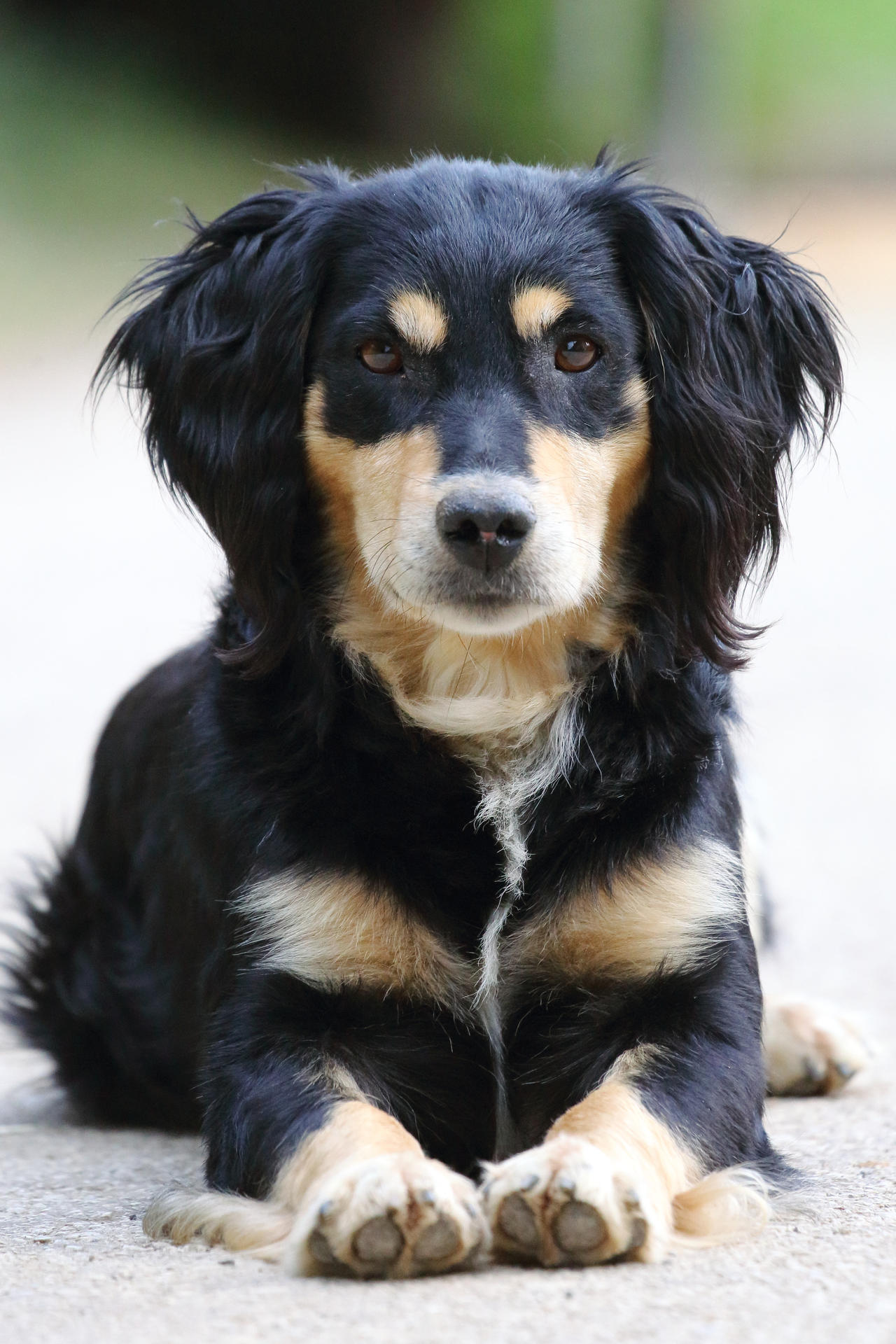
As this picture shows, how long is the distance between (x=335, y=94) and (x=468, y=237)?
18.2m

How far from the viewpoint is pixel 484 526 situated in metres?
2.85

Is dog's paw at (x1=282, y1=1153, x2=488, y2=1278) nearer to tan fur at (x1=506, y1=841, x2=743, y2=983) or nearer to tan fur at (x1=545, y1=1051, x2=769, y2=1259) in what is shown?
tan fur at (x1=545, y1=1051, x2=769, y2=1259)

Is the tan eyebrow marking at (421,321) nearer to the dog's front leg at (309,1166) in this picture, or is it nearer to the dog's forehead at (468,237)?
the dog's forehead at (468,237)

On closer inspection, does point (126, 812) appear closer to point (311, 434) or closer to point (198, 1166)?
point (198, 1166)

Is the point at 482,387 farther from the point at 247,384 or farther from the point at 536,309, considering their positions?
the point at 247,384

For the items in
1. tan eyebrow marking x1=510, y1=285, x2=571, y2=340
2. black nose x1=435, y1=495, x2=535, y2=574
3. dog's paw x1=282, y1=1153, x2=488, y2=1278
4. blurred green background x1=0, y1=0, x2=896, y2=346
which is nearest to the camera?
dog's paw x1=282, y1=1153, x2=488, y2=1278

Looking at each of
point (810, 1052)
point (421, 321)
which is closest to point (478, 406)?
point (421, 321)

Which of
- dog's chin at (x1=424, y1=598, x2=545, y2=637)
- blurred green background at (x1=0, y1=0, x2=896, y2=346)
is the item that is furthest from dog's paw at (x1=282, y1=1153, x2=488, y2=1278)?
blurred green background at (x1=0, y1=0, x2=896, y2=346)

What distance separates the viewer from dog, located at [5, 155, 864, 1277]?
2.91 meters

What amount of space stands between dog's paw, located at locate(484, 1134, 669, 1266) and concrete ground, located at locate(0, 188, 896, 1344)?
4 cm

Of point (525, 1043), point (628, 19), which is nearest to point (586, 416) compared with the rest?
point (525, 1043)

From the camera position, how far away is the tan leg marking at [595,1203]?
2371 millimetres

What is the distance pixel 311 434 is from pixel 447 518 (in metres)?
0.51

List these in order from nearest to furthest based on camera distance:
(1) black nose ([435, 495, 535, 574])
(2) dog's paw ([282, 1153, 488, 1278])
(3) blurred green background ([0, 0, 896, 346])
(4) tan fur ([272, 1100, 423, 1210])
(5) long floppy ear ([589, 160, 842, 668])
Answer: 1. (2) dog's paw ([282, 1153, 488, 1278])
2. (4) tan fur ([272, 1100, 423, 1210])
3. (1) black nose ([435, 495, 535, 574])
4. (5) long floppy ear ([589, 160, 842, 668])
5. (3) blurred green background ([0, 0, 896, 346])
